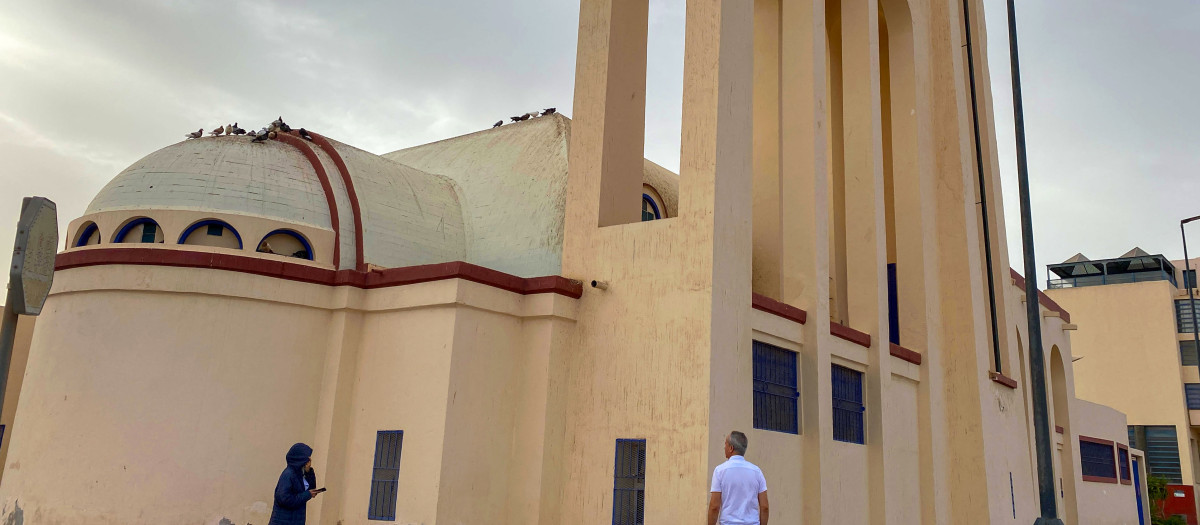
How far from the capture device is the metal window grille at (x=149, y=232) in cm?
1279

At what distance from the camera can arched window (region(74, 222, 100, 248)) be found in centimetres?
1306

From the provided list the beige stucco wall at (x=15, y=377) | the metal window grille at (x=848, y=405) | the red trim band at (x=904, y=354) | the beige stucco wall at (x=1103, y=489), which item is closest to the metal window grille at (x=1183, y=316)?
the beige stucco wall at (x=1103, y=489)

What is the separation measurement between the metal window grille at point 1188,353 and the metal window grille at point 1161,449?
8.86 ft

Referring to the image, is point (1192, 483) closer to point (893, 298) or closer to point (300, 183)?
point (893, 298)

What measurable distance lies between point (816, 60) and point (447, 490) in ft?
27.6

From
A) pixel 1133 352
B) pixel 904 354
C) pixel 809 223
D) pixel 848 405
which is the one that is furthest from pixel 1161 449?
pixel 809 223

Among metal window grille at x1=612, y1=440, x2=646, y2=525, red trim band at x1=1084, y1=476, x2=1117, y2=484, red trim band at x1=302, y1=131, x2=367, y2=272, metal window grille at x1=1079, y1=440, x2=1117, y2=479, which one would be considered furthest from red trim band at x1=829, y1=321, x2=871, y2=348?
red trim band at x1=1084, y1=476, x2=1117, y2=484

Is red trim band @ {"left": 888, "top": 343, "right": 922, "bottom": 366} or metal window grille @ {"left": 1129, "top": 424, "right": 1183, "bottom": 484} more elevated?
metal window grille @ {"left": 1129, "top": 424, "right": 1183, "bottom": 484}

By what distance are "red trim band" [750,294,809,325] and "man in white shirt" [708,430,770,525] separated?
470 centimetres

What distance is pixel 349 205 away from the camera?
14.0 metres

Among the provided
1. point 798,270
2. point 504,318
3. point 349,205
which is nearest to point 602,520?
point 504,318

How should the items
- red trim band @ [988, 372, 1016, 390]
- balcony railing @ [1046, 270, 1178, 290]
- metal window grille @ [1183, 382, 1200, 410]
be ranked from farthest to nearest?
balcony railing @ [1046, 270, 1178, 290]
metal window grille @ [1183, 382, 1200, 410]
red trim band @ [988, 372, 1016, 390]

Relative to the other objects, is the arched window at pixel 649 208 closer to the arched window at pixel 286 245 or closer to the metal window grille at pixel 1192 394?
the arched window at pixel 286 245

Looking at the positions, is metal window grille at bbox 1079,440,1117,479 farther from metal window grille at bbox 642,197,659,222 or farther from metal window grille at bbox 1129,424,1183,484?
metal window grille at bbox 642,197,659,222
